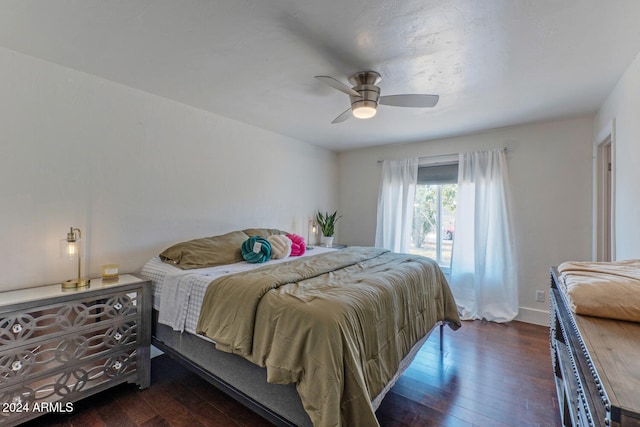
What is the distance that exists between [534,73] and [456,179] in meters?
1.87

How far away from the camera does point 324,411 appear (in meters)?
1.24

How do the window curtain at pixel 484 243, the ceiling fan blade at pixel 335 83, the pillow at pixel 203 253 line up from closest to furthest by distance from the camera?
the ceiling fan blade at pixel 335 83
the pillow at pixel 203 253
the window curtain at pixel 484 243

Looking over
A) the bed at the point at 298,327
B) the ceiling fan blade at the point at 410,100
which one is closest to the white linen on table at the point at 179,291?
the bed at the point at 298,327

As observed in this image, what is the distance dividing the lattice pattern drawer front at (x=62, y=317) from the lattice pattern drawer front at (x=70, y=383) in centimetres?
25

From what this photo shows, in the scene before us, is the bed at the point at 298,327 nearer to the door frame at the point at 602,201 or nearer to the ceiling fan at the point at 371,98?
the ceiling fan at the point at 371,98

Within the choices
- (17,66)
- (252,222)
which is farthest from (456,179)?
Result: (17,66)

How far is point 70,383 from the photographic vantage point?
70.9 inches

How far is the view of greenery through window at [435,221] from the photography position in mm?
4016

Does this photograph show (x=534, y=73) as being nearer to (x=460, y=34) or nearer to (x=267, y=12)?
(x=460, y=34)

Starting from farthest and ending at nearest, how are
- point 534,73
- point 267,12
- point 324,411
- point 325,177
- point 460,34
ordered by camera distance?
point 325,177, point 534,73, point 460,34, point 267,12, point 324,411

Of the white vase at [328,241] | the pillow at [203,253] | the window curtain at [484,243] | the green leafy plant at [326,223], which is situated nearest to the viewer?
the pillow at [203,253]

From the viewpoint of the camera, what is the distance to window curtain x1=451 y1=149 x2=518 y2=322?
341 centimetres

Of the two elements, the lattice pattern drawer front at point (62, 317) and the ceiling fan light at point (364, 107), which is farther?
the ceiling fan light at point (364, 107)

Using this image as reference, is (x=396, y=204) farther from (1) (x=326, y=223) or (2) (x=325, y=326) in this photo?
(2) (x=325, y=326)
